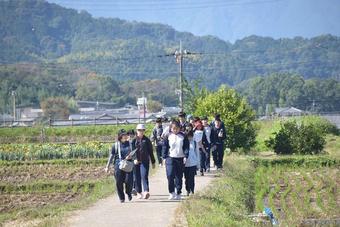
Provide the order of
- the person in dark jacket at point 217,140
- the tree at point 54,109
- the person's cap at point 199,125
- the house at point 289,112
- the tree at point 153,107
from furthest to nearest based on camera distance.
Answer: the tree at point 153,107, the tree at point 54,109, the house at point 289,112, the person in dark jacket at point 217,140, the person's cap at point 199,125

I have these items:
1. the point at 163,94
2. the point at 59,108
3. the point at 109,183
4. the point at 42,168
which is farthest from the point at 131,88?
the point at 109,183

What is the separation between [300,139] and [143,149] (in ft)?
59.3

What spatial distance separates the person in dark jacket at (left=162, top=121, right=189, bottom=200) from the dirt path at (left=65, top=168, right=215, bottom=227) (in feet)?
1.57

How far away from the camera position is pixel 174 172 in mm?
16984

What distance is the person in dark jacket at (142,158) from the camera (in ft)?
55.9

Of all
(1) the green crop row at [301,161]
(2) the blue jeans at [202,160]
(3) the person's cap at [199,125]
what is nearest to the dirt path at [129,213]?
(3) the person's cap at [199,125]

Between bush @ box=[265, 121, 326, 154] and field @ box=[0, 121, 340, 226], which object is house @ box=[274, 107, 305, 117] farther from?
bush @ box=[265, 121, 326, 154]

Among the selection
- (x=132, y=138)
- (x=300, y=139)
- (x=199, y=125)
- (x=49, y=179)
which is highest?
(x=132, y=138)

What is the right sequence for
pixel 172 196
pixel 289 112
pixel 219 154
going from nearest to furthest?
pixel 172 196, pixel 219 154, pixel 289 112

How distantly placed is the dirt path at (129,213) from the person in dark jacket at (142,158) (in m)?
0.31

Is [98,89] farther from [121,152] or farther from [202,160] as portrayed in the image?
[121,152]

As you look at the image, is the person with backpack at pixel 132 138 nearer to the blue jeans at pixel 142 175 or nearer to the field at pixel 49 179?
the blue jeans at pixel 142 175

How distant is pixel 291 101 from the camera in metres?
120

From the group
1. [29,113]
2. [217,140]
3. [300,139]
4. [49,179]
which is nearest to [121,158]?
[217,140]
